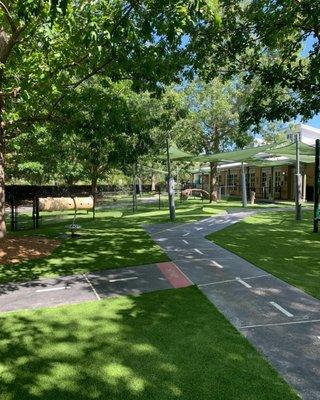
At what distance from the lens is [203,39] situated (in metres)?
11.7

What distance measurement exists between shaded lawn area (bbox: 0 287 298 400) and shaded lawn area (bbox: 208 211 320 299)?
248 centimetres

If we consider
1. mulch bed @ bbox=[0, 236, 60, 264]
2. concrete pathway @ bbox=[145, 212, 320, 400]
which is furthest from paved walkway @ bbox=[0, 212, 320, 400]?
mulch bed @ bbox=[0, 236, 60, 264]

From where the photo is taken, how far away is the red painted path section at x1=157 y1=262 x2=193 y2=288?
748cm

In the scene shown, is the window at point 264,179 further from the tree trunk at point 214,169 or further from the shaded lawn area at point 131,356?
the shaded lawn area at point 131,356

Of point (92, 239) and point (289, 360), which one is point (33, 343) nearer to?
point (289, 360)

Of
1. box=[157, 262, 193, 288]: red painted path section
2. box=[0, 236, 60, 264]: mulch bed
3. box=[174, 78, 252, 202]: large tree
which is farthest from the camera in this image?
box=[174, 78, 252, 202]: large tree

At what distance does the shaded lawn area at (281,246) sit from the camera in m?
7.85

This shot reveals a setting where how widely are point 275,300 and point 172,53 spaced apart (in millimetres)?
7647

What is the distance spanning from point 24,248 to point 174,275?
4.74 metres

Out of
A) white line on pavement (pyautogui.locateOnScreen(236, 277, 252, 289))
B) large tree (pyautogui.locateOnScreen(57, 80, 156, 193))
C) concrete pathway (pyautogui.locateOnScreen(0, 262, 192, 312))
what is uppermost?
large tree (pyautogui.locateOnScreen(57, 80, 156, 193))

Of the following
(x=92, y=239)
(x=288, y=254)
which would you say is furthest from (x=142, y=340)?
(x=92, y=239)

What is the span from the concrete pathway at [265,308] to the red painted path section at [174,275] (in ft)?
0.38

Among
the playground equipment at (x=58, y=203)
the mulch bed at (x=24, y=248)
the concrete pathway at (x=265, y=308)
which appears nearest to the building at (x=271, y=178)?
the playground equipment at (x=58, y=203)

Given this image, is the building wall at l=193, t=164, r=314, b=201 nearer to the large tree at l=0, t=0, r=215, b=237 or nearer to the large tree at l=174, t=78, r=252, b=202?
the large tree at l=174, t=78, r=252, b=202
